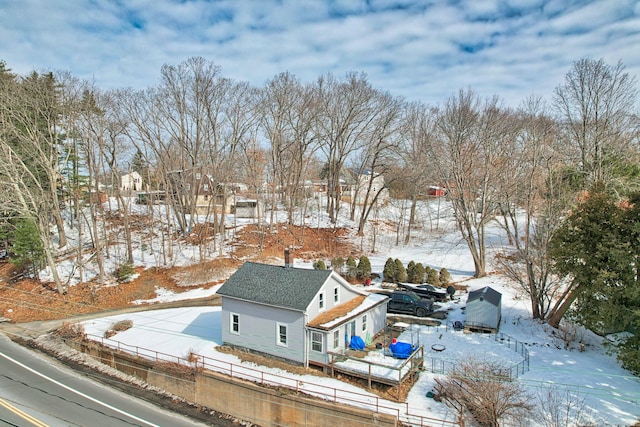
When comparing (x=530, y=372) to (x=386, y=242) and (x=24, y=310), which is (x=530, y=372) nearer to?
(x=386, y=242)

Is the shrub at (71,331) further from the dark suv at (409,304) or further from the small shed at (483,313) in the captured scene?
the small shed at (483,313)

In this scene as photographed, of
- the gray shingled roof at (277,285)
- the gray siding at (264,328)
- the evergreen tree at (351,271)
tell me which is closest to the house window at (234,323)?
the gray siding at (264,328)

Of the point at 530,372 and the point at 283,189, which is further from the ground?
the point at 283,189

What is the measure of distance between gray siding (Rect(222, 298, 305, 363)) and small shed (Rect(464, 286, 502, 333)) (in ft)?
32.4

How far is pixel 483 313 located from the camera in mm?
23047

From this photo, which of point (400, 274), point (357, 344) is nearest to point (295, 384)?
point (357, 344)

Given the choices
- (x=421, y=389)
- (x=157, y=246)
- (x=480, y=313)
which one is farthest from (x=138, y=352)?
(x=157, y=246)

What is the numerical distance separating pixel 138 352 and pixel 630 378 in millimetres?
23691

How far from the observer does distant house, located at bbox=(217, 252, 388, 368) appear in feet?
64.6

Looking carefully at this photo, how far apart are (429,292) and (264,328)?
12.9 metres

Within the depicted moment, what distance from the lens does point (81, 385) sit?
20.6m

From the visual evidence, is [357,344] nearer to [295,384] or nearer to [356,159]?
[295,384]

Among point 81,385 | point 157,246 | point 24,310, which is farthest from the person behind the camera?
point 157,246

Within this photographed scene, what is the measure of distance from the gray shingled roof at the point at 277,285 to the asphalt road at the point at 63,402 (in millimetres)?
6223
